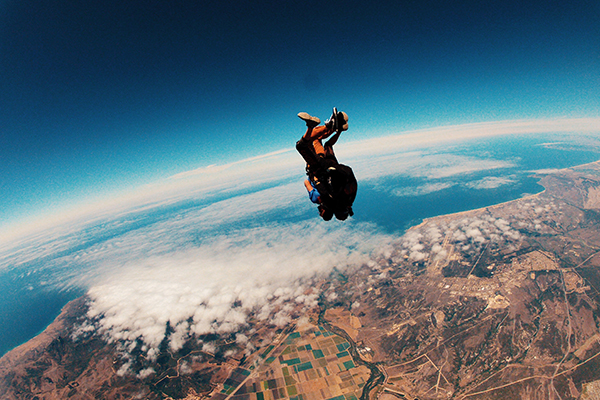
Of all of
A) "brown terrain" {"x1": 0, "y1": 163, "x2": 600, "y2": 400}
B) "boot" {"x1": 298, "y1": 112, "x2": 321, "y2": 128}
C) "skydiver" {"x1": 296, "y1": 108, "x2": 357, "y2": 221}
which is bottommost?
"brown terrain" {"x1": 0, "y1": 163, "x2": 600, "y2": 400}

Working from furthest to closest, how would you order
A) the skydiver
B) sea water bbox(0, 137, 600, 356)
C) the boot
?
sea water bbox(0, 137, 600, 356) → the skydiver → the boot

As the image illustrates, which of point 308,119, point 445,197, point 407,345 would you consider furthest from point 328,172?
point 445,197

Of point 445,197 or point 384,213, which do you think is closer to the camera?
point 384,213

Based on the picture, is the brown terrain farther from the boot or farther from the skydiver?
the boot

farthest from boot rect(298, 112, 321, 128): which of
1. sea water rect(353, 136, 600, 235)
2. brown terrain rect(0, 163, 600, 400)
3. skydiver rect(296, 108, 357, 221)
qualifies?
sea water rect(353, 136, 600, 235)

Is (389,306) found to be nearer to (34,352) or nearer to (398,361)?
(398,361)

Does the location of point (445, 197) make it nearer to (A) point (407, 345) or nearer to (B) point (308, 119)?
(A) point (407, 345)

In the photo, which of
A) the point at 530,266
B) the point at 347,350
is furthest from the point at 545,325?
the point at 347,350

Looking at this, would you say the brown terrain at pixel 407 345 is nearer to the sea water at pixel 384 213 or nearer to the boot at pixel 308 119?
the sea water at pixel 384 213
